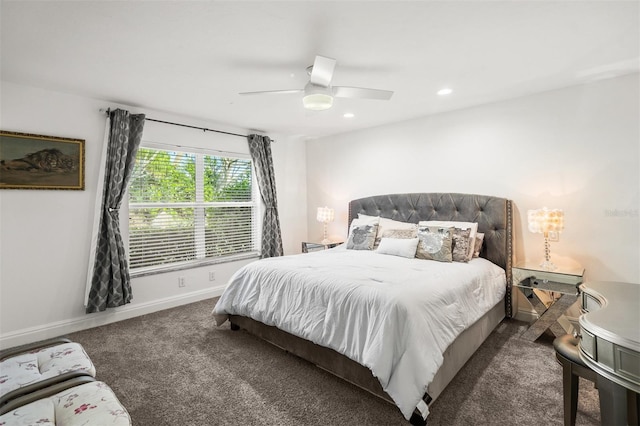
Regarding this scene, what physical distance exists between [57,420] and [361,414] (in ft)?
4.92

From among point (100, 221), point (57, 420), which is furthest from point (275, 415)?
point (100, 221)

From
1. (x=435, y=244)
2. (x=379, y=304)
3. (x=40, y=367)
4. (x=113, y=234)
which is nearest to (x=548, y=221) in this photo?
(x=435, y=244)

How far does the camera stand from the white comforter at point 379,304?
1831 mm

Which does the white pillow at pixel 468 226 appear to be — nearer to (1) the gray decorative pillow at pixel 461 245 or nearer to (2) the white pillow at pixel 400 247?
(1) the gray decorative pillow at pixel 461 245

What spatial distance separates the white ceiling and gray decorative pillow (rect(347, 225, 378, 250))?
158 cm

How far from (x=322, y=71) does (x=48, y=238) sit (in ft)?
10.3

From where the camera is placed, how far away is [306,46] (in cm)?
226

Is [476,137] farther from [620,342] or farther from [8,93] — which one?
[8,93]

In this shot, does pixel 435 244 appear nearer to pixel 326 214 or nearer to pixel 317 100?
pixel 317 100

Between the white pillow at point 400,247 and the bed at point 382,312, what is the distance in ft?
0.36

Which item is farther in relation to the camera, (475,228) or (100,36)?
(475,228)

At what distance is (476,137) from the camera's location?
12.2ft

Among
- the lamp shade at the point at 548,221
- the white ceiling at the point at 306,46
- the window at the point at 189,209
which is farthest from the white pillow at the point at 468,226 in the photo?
the window at the point at 189,209

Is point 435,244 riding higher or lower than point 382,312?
higher
